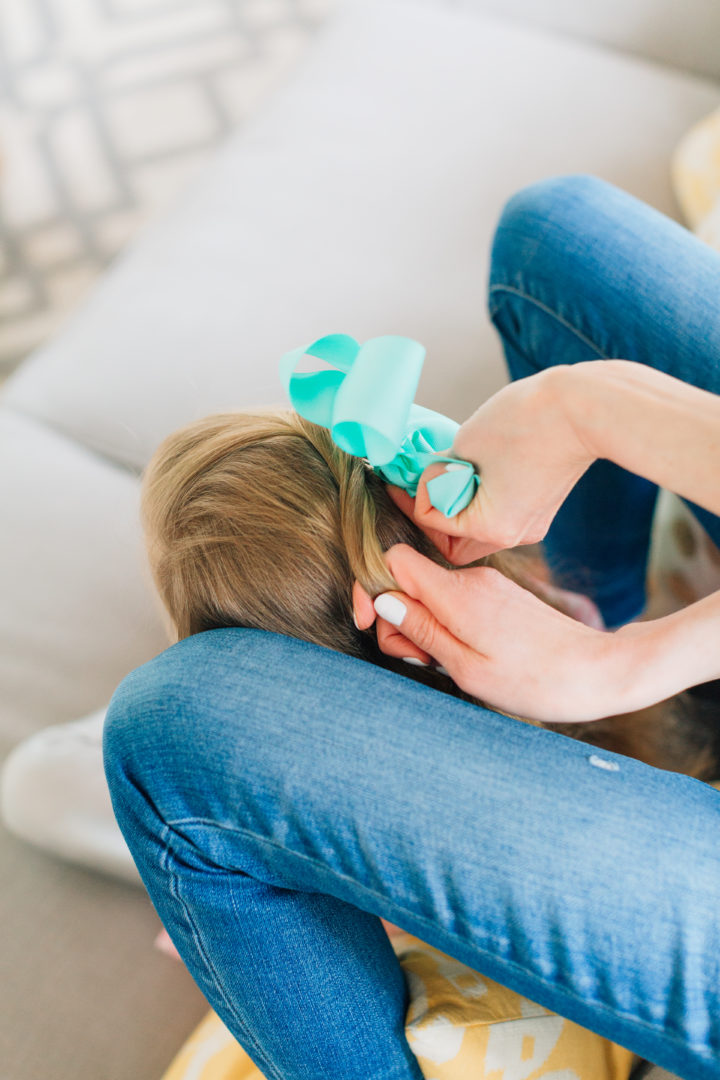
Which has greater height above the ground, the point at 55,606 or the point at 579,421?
the point at 579,421

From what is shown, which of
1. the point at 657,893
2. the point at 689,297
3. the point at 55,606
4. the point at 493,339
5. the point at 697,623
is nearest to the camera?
the point at 657,893

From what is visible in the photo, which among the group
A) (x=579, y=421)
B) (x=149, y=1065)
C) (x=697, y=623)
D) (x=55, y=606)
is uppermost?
(x=579, y=421)

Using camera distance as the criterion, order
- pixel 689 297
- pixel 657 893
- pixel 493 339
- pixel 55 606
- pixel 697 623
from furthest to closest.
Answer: pixel 493 339, pixel 55 606, pixel 689 297, pixel 697 623, pixel 657 893

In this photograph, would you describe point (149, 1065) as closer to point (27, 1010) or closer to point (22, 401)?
point (27, 1010)

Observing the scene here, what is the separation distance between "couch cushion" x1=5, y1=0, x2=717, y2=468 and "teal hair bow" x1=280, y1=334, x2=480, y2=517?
477 mm

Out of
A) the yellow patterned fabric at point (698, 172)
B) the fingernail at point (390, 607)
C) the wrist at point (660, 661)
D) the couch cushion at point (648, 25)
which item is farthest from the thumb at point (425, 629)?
the couch cushion at point (648, 25)

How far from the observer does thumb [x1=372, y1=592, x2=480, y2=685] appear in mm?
644

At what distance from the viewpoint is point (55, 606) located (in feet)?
3.42

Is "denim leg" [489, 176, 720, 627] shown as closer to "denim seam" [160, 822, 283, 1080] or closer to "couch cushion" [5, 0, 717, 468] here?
"couch cushion" [5, 0, 717, 468]

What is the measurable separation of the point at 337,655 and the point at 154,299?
80 cm

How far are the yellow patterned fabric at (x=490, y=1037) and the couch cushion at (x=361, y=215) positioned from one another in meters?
0.69

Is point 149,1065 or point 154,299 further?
point 154,299

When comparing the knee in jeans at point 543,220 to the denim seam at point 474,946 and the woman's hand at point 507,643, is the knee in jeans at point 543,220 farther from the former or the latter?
the denim seam at point 474,946

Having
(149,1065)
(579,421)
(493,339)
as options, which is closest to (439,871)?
(579,421)
